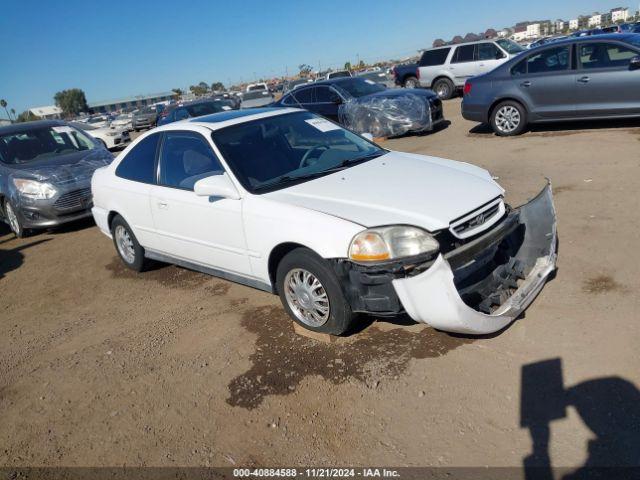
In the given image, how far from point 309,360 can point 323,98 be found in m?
10.9

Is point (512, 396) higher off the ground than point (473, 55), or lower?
lower

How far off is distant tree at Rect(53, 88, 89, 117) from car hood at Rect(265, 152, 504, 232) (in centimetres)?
12330

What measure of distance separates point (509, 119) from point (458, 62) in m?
8.35

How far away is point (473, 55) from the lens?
1728 cm

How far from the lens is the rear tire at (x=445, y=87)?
59.5ft

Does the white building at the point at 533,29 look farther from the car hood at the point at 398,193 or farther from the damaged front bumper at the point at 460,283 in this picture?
the damaged front bumper at the point at 460,283

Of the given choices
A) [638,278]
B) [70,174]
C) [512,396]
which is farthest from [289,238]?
[70,174]

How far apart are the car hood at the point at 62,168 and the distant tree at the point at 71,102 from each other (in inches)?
4616

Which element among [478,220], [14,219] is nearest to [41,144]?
[14,219]

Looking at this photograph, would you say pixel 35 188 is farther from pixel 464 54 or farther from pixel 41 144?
pixel 464 54

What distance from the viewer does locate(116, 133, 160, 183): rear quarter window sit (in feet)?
16.8

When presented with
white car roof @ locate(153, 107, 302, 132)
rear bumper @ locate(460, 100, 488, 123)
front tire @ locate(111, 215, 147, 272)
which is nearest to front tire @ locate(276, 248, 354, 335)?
white car roof @ locate(153, 107, 302, 132)

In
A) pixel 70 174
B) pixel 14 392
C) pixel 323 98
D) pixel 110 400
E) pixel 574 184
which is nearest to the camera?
pixel 110 400

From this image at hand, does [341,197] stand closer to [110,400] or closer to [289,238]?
[289,238]
